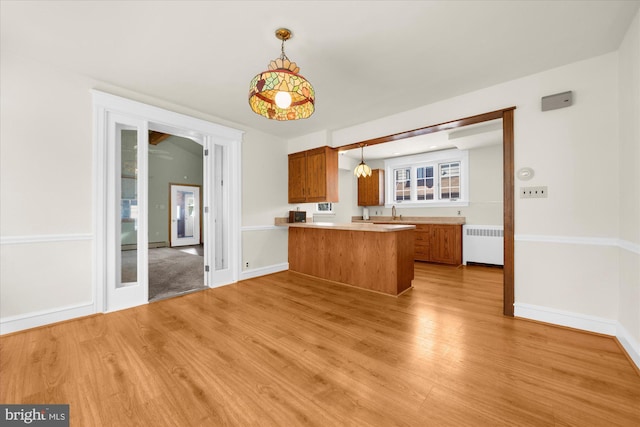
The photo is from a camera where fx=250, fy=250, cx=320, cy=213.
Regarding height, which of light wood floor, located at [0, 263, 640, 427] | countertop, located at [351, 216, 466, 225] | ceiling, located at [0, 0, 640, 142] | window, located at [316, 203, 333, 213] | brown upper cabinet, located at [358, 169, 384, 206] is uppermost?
ceiling, located at [0, 0, 640, 142]

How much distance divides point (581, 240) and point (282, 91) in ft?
10.3

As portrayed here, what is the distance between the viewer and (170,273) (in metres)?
4.85

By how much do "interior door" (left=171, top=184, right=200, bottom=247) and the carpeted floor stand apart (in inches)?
82.3

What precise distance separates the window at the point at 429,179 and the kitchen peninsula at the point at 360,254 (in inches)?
105

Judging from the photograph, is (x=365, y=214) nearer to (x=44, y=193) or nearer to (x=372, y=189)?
(x=372, y=189)

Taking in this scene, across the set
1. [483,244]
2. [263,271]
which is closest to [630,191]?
[483,244]

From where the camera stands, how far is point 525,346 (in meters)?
2.17

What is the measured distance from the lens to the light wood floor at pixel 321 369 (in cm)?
144

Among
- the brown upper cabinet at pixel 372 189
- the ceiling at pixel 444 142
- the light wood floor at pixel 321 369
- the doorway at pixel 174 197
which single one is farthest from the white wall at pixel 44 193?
the brown upper cabinet at pixel 372 189

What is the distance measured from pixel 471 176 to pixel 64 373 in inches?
268

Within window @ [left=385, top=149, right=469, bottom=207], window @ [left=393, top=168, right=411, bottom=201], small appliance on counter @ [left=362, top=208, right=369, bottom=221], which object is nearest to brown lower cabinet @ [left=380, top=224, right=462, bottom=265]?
window @ [left=385, top=149, right=469, bottom=207]

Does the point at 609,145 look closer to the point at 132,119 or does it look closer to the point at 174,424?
the point at 174,424

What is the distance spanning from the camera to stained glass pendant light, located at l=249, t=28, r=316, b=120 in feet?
5.57

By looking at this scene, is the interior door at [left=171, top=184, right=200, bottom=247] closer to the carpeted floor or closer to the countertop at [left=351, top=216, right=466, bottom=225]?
the carpeted floor
